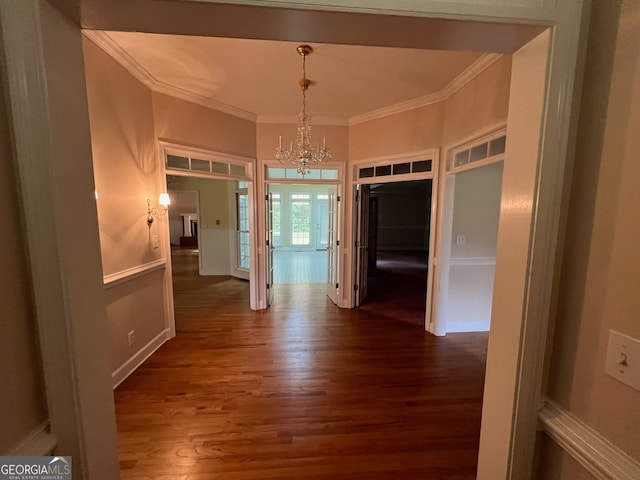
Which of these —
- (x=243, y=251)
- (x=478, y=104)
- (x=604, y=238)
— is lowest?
(x=243, y=251)

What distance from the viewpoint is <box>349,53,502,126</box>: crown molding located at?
96.9 inches

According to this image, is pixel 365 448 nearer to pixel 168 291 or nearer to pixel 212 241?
pixel 168 291

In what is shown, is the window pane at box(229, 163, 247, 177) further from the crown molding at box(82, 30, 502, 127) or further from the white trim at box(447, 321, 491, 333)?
the white trim at box(447, 321, 491, 333)

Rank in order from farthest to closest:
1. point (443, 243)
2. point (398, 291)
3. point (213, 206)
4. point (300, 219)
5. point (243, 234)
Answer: point (300, 219)
point (213, 206)
point (243, 234)
point (398, 291)
point (443, 243)

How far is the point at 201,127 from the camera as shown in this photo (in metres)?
3.48

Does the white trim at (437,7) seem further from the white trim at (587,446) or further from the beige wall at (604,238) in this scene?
the white trim at (587,446)

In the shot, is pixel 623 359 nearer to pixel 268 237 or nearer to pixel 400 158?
pixel 400 158

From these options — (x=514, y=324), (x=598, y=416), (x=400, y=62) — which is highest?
(x=400, y=62)

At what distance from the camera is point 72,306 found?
31.4 inches

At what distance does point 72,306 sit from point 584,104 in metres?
1.66

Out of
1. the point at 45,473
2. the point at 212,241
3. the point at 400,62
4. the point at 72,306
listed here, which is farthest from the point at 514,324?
the point at 212,241

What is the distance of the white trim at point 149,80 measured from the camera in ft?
7.29

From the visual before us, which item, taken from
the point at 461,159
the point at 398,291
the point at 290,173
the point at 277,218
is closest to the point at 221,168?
the point at 290,173

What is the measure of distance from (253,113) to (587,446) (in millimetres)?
4348
